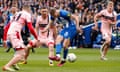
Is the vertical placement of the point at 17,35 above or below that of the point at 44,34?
above

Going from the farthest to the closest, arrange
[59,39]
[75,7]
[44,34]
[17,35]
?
[75,7]
[44,34]
[59,39]
[17,35]

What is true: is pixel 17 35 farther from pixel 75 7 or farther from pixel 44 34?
pixel 75 7

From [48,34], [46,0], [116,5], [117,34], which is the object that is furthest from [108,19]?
[46,0]

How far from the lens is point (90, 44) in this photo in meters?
34.1

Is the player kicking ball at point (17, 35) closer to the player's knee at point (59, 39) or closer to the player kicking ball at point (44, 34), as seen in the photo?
the player kicking ball at point (44, 34)

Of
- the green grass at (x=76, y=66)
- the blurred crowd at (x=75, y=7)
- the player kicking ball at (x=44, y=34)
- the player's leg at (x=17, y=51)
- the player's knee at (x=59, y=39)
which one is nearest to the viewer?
the player's leg at (x=17, y=51)

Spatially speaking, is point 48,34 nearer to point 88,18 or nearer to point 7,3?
point 88,18

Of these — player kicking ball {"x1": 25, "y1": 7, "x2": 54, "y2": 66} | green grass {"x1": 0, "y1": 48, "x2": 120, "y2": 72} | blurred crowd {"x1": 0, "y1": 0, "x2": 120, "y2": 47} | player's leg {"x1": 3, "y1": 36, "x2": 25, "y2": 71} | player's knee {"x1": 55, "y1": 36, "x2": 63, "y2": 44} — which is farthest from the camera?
blurred crowd {"x1": 0, "y1": 0, "x2": 120, "y2": 47}

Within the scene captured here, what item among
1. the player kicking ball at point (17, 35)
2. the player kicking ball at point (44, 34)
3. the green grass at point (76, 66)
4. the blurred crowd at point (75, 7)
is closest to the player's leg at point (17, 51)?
the player kicking ball at point (17, 35)

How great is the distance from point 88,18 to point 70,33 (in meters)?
16.4

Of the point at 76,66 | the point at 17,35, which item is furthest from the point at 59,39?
the point at 17,35

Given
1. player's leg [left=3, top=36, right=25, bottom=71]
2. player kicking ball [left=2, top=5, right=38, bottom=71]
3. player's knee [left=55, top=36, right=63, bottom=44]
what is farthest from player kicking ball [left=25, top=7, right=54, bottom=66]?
player's leg [left=3, top=36, right=25, bottom=71]

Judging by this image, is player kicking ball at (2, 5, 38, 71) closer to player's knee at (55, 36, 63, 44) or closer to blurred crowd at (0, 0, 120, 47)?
player's knee at (55, 36, 63, 44)

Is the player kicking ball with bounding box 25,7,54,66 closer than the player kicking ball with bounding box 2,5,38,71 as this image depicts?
No
